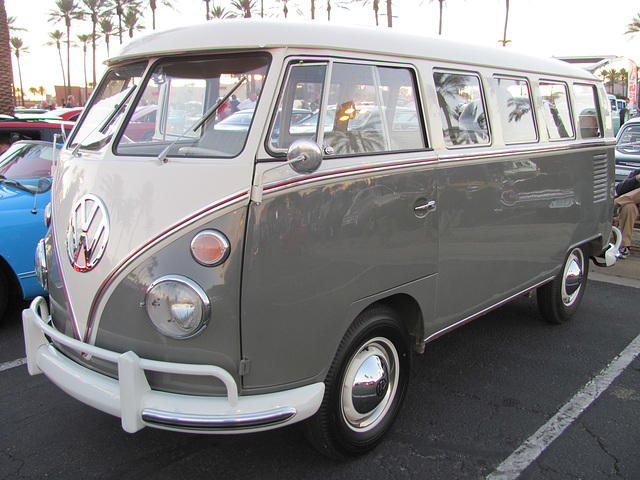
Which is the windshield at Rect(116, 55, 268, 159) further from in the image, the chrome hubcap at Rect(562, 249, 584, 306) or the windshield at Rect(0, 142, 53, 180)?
the chrome hubcap at Rect(562, 249, 584, 306)

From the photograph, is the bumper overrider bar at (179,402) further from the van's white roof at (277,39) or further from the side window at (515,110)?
the side window at (515,110)

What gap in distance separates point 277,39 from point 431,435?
2361mm

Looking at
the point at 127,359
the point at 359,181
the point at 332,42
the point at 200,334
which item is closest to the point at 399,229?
the point at 359,181

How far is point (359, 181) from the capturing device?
2.64m

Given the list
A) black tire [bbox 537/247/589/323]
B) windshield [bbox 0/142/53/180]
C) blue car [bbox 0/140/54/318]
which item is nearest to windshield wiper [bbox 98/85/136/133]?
blue car [bbox 0/140/54/318]

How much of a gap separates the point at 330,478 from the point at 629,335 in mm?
3369

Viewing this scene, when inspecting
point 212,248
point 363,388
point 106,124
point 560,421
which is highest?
point 106,124

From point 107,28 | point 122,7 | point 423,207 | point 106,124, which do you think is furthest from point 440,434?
point 107,28

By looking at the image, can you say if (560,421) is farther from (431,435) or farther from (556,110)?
(556,110)

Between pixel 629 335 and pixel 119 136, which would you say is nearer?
pixel 119 136

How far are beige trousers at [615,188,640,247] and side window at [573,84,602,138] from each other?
9.40 feet

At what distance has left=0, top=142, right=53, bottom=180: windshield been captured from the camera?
207 inches

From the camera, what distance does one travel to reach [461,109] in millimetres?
3412

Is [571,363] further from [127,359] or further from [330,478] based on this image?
[127,359]
